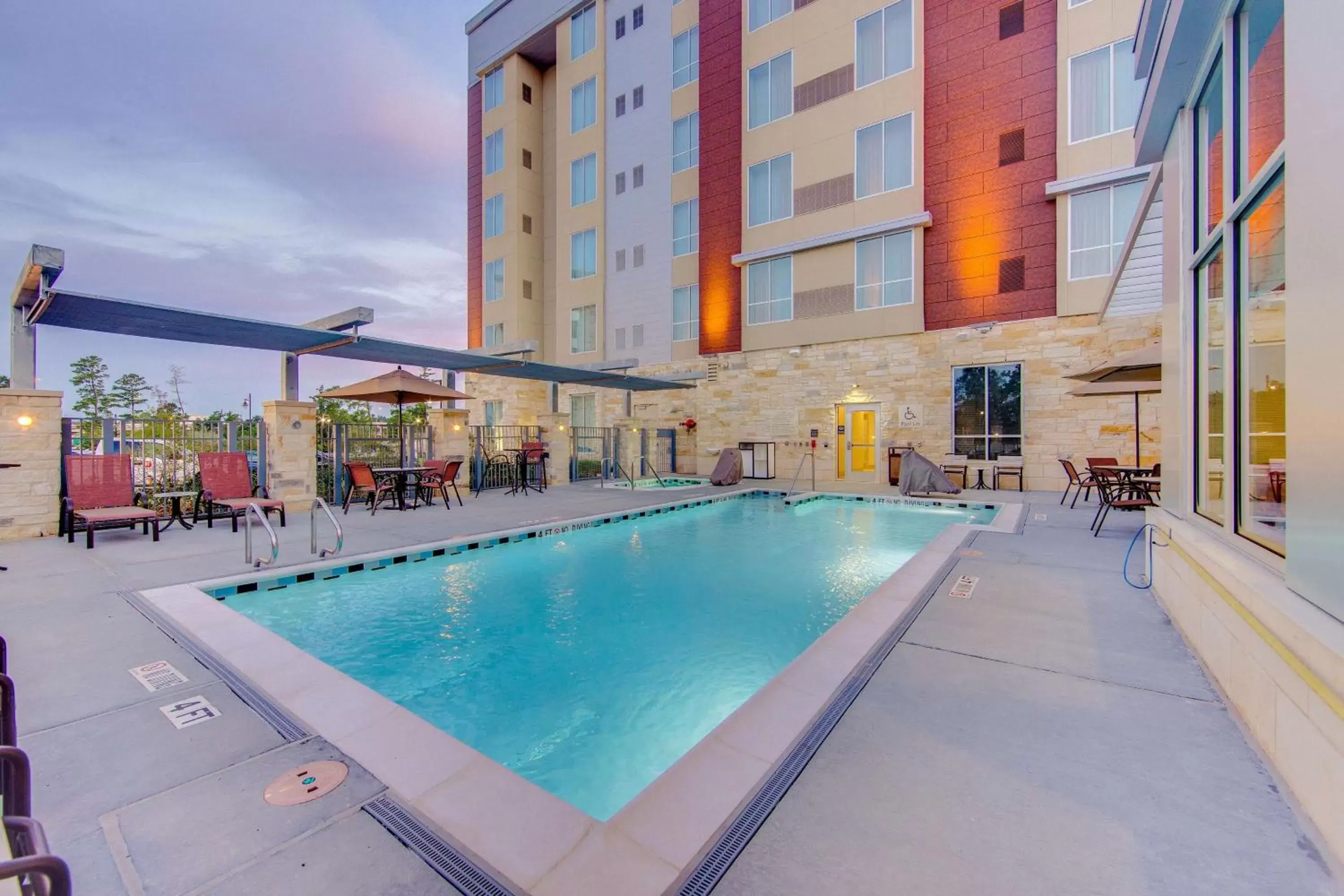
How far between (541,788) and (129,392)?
34672 mm

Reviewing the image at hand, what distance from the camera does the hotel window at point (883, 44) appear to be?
13.3 metres

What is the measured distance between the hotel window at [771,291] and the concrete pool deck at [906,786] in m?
12.8

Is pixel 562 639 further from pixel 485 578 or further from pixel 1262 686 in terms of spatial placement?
pixel 1262 686

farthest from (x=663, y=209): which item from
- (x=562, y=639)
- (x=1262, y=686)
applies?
(x=1262, y=686)

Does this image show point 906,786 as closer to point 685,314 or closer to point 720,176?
point 685,314

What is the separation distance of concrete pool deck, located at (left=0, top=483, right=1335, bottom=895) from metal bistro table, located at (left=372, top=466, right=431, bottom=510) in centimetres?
509

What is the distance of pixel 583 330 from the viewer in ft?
68.2

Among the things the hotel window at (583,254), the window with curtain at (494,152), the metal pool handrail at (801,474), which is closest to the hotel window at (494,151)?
the window with curtain at (494,152)

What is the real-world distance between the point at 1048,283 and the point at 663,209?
11.4 m

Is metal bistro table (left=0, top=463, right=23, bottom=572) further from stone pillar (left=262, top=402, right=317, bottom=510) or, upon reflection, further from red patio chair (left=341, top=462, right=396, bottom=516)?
red patio chair (left=341, top=462, right=396, bottom=516)

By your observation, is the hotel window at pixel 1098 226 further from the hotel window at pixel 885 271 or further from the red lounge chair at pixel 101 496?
the red lounge chair at pixel 101 496

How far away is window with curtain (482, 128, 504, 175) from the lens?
22.7 meters

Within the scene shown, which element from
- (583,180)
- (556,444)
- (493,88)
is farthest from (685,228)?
(493,88)

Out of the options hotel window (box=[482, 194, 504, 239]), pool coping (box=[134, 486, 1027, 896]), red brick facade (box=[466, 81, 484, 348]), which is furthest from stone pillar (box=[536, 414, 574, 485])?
hotel window (box=[482, 194, 504, 239])
